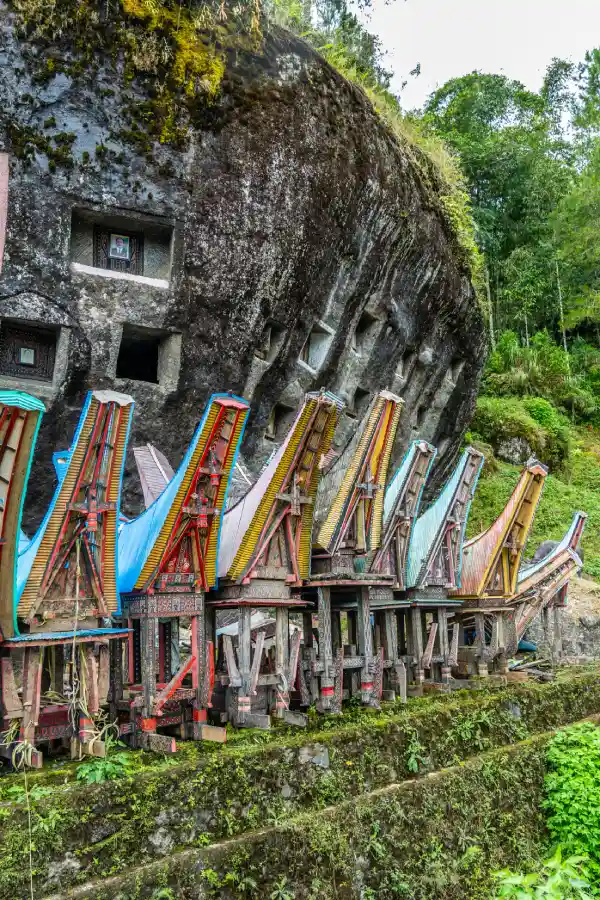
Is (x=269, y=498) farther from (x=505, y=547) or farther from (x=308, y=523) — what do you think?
(x=505, y=547)

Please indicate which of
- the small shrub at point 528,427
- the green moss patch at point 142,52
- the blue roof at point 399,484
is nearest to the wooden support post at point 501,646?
the blue roof at point 399,484

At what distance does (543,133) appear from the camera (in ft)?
117

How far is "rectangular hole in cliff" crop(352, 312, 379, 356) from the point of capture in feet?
57.1

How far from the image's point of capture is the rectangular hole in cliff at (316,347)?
53.4ft

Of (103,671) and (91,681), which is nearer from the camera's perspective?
(91,681)

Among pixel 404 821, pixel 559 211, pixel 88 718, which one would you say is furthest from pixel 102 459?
pixel 559 211

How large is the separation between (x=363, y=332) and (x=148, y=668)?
38.1 feet

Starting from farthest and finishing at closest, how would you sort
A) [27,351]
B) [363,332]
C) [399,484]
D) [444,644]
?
1. [363,332]
2. [27,351]
3. [444,644]
4. [399,484]

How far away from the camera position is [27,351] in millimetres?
13281

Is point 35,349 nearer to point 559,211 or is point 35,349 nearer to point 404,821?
point 404,821

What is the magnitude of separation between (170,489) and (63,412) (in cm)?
614

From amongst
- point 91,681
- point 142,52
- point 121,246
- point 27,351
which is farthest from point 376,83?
point 91,681

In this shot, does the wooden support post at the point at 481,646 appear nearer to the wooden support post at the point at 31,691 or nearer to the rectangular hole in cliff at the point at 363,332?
the rectangular hole in cliff at the point at 363,332

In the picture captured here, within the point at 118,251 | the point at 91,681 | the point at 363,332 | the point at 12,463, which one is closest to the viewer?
the point at 12,463
